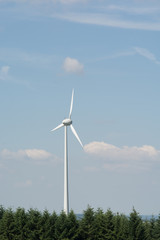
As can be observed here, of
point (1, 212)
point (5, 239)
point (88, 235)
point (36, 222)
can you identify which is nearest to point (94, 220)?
point (88, 235)

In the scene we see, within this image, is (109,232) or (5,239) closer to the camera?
(109,232)

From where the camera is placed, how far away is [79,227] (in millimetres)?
94562

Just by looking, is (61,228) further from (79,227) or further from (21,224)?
(21,224)

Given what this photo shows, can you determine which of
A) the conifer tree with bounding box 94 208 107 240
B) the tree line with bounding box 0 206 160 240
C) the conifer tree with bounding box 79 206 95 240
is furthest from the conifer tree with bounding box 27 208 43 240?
the conifer tree with bounding box 94 208 107 240

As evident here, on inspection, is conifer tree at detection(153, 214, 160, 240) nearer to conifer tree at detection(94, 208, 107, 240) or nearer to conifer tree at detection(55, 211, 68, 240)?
conifer tree at detection(94, 208, 107, 240)

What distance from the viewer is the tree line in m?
91.2

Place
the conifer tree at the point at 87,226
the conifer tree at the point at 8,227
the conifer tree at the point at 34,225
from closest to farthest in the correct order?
the conifer tree at the point at 87,226 < the conifer tree at the point at 34,225 < the conifer tree at the point at 8,227

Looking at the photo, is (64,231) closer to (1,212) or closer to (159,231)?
Answer: (159,231)

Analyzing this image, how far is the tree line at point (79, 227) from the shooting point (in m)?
91.2

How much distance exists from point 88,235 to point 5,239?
1535 cm

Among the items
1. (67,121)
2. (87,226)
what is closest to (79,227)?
(87,226)

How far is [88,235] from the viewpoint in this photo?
94.2m

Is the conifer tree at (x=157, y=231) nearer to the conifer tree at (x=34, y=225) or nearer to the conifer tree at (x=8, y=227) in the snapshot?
the conifer tree at (x=34, y=225)

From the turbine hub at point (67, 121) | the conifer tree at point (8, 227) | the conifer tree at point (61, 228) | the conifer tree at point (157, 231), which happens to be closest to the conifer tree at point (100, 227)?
the conifer tree at point (61, 228)
